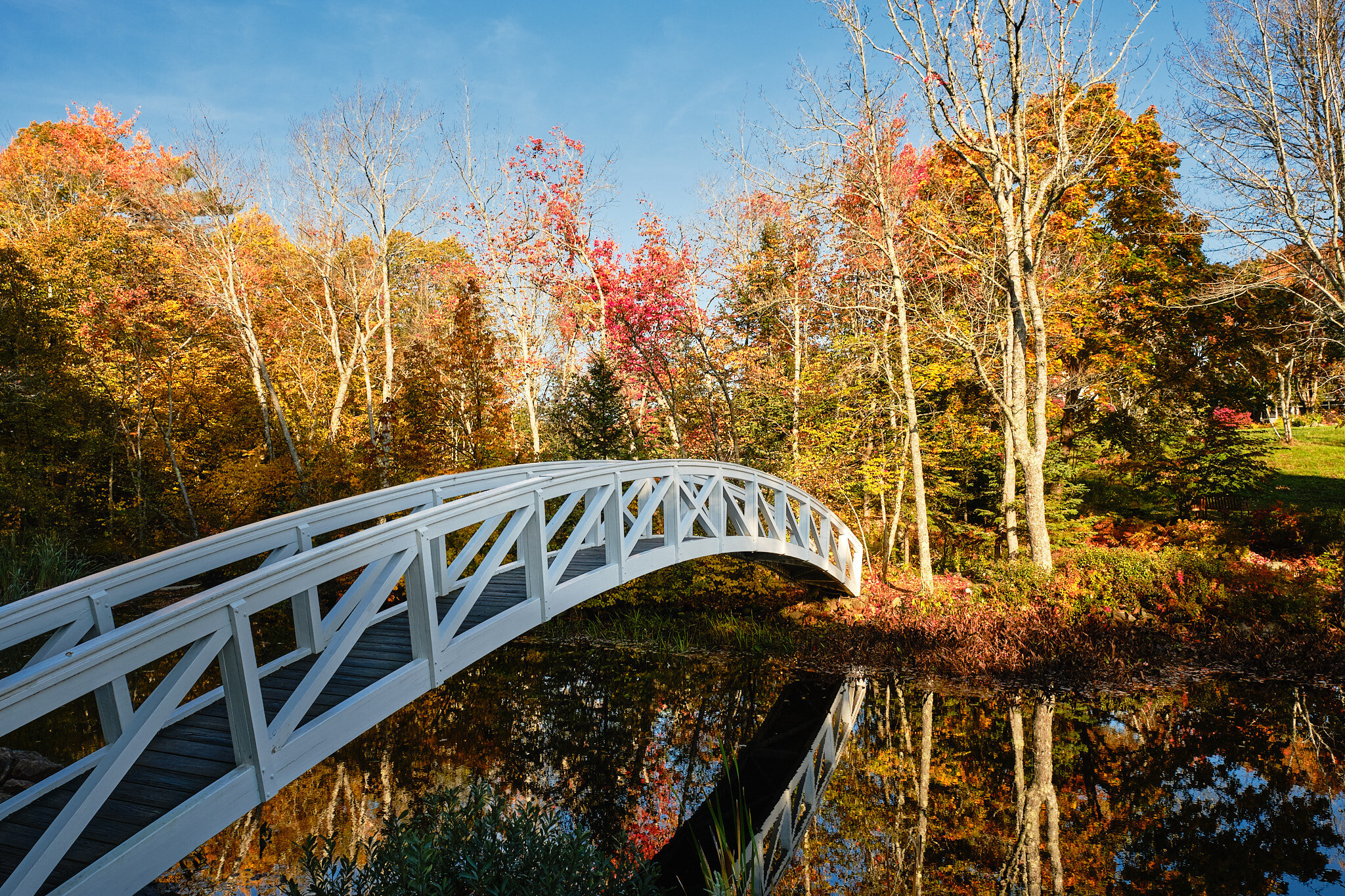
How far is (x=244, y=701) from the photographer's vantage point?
321cm

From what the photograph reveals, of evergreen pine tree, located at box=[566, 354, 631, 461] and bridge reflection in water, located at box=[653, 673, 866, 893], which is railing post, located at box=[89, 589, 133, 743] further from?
evergreen pine tree, located at box=[566, 354, 631, 461]

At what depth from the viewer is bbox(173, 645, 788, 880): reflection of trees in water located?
548cm

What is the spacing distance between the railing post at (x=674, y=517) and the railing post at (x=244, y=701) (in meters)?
4.08

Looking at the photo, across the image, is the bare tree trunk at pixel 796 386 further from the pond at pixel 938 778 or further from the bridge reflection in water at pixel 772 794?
the bridge reflection in water at pixel 772 794

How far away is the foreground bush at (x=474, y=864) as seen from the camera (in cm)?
351

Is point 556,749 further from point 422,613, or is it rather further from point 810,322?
point 810,322

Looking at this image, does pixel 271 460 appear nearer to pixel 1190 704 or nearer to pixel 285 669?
pixel 285 669

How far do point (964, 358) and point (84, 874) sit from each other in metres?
12.6

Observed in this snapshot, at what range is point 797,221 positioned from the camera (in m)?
13.9

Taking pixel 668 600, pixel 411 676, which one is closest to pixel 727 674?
pixel 668 600

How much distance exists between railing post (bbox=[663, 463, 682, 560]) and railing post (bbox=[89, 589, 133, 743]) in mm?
4285

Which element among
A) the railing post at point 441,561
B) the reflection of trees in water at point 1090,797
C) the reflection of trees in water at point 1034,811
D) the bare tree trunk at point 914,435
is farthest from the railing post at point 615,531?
the bare tree trunk at point 914,435

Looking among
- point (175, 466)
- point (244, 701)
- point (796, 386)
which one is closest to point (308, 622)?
point (244, 701)

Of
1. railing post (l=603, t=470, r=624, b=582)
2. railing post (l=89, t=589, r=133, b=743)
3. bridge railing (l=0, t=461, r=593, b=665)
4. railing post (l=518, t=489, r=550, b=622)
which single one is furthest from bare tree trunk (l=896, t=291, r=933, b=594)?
railing post (l=89, t=589, r=133, b=743)
